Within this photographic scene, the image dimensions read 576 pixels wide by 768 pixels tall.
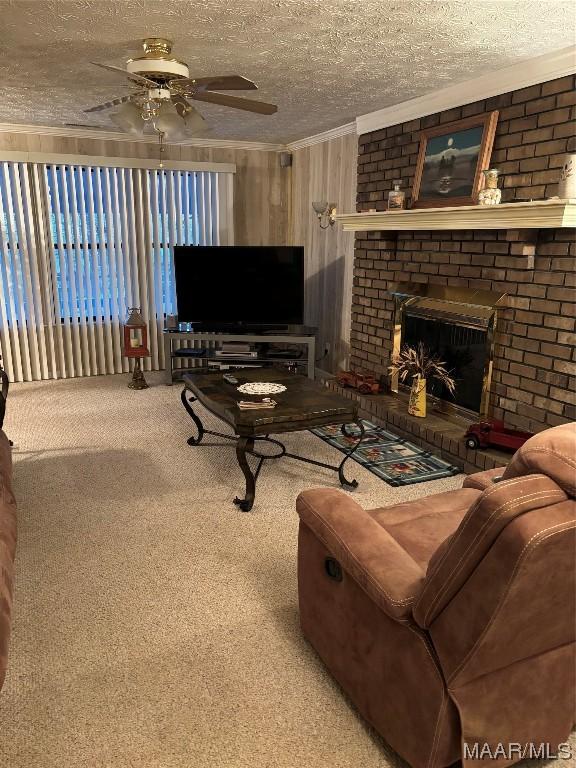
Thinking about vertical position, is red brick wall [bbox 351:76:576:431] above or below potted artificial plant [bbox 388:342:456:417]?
above

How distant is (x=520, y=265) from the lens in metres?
3.35

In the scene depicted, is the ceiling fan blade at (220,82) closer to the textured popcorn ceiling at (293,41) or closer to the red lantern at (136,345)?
the textured popcorn ceiling at (293,41)

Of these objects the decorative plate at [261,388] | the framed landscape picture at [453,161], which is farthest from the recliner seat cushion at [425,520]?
the framed landscape picture at [453,161]

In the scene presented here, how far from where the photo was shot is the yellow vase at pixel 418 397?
13.3 feet

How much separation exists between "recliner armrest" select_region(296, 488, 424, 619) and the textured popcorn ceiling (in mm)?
2077

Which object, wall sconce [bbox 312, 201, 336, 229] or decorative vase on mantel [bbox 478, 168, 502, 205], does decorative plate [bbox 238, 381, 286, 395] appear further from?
wall sconce [bbox 312, 201, 336, 229]

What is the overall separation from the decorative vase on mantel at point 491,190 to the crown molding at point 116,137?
129 inches

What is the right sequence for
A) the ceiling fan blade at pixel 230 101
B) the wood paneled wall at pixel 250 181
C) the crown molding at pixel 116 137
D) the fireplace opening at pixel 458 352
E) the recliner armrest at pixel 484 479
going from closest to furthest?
1. the recliner armrest at pixel 484 479
2. the ceiling fan blade at pixel 230 101
3. the fireplace opening at pixel 458 352
4. the crown molding at pixel 116 137
5. the wood paneled wall at pixel 250 181

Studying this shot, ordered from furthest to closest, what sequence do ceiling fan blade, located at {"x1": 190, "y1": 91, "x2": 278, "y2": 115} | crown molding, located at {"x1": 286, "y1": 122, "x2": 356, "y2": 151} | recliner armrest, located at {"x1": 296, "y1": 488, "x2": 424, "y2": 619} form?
crown molding, located at {"x1": 286, "y1": 122, "x2": 356, "y2": 151}
ceiling fan blade, located at {"x1": 190, "y1": 91, "x2": 278, "y2": 115}
recliner armrest, located at {"x1": 296, "y1": 488, "x2": 424, "y2": 619}

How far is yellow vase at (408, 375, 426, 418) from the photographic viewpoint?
4.04m

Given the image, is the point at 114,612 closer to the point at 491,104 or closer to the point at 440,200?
the point at 440,200

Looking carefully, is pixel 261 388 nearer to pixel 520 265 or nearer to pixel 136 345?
pixel 520 265

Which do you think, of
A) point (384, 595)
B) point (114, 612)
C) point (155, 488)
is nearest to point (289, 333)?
point (155, 488)

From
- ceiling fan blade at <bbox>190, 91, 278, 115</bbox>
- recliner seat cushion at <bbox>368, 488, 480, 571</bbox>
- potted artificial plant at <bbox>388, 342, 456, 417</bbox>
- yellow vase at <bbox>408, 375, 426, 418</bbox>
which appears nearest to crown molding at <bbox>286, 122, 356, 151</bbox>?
potted artificial plant at <bbox>388, 342, 456, 417</bbox>
